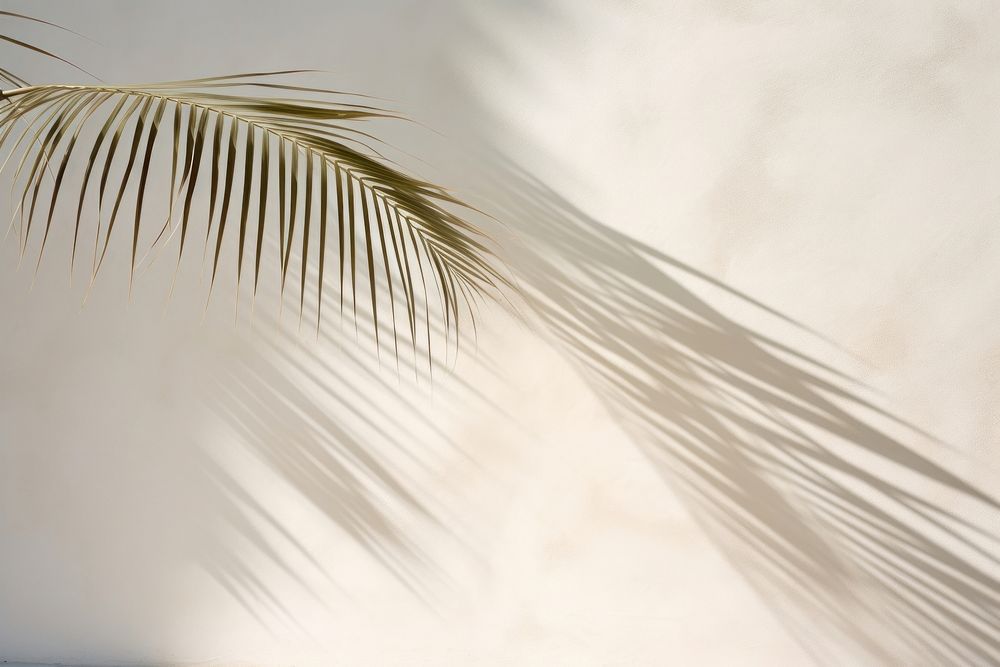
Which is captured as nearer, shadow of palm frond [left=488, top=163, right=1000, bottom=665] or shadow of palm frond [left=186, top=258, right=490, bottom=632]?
Answer: shadow of palm frond [left=488, top=163, right=1000, bottom=665]

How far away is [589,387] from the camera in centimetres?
177

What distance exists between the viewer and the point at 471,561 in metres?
1.82

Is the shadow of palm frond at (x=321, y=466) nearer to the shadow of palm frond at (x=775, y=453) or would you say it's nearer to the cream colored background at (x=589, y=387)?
the cream colored background at (x=589, y=387)

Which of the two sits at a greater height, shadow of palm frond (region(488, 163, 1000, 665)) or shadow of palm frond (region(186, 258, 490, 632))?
shadow of palm frond (region(488, 163, 1000, 665))

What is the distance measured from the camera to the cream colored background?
1674 mm

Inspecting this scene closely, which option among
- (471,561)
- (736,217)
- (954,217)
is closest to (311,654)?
(471,561)

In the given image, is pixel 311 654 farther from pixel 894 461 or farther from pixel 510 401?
pixel 894 461

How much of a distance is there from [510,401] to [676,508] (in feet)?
1.46

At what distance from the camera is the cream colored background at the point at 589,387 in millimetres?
1674

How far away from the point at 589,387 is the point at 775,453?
431 millimetres

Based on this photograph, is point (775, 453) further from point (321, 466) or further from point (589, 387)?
point (321, 466)

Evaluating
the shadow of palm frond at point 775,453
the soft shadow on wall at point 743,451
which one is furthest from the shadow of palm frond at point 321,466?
the shadow of palm frond at point 775,453

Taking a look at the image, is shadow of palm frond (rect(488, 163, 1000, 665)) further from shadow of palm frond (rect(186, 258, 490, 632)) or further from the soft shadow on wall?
shadow of palm frond (rect(186, 258, 490, 632))

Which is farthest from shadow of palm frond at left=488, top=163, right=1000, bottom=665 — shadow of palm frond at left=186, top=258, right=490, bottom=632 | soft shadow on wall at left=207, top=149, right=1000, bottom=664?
shadow of palm frond at left=186, top=258, right=490, bottom=632
